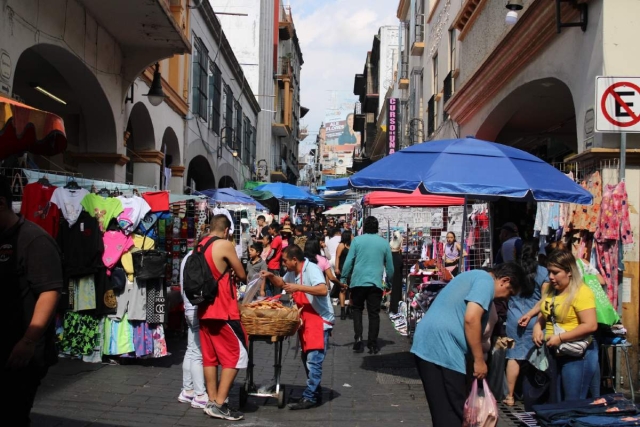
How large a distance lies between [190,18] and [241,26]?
1968cm

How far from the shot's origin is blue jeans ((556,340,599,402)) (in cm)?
613

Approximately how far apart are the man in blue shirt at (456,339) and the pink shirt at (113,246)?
16.1ft

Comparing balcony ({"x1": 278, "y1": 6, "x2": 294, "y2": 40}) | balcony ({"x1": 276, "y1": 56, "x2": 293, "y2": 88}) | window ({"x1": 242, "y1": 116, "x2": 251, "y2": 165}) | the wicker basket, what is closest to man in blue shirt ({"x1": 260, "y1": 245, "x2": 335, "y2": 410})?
the wicker basket

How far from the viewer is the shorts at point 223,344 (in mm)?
6500

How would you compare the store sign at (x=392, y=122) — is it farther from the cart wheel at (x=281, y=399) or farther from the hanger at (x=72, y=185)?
the cart wheel at (x=281, y=399)

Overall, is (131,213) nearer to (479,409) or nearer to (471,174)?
(471,174)

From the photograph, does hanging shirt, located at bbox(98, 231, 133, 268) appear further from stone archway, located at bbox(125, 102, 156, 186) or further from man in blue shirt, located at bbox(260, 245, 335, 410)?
stone archway, located at bbox(125, 102, 156, 186)

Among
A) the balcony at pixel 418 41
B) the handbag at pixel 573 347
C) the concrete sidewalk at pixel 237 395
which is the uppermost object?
the balcony at pixel 418 41

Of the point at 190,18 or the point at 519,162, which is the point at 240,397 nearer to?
the point at 519,162

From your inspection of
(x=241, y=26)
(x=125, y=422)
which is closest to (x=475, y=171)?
(x=125, y=422)

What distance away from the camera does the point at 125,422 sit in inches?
249

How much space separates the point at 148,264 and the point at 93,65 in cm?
410

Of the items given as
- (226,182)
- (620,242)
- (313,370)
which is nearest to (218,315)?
(313,370)

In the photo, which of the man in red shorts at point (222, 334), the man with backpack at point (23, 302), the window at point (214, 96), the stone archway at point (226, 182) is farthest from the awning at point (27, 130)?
the stone archway at point (226, 182)
